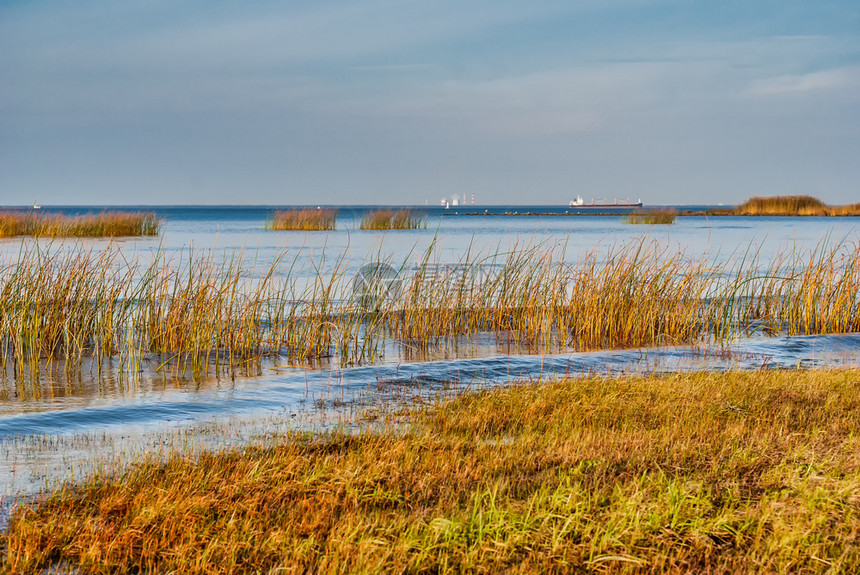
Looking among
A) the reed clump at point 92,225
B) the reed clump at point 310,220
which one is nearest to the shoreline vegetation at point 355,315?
the reed clump at point 92,225

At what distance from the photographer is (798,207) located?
6094 cm

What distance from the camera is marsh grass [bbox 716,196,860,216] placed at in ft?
198

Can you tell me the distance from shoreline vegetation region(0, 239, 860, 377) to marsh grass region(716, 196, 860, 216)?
54892 mm

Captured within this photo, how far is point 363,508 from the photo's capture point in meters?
3.70

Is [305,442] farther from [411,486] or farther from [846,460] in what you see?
[846,460]

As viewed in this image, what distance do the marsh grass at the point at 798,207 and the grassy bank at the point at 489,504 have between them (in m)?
62.9

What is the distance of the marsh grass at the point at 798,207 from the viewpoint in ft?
198

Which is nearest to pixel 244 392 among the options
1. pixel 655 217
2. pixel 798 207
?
pixel 655 217

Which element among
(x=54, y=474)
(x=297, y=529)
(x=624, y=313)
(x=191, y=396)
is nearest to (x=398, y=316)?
(x=624, y=313)

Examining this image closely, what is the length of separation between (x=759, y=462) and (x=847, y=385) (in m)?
2.94

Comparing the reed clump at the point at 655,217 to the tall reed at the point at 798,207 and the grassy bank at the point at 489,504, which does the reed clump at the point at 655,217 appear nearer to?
the tall reed at the point at 798,207

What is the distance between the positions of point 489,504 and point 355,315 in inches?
243

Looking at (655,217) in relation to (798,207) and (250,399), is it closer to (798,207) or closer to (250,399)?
(798,207)

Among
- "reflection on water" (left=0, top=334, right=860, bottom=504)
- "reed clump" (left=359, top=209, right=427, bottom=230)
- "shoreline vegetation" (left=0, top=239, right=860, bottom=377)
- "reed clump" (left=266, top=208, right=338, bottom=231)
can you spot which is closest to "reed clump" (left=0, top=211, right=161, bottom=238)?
"reed clump" (left=266, top=208, right=338, bottom=231)
